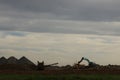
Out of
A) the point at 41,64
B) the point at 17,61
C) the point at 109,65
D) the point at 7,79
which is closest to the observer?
the point at 7,79

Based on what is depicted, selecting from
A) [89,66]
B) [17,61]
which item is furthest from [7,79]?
[17,61]

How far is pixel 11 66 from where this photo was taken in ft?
216

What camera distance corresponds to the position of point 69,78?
40938mm

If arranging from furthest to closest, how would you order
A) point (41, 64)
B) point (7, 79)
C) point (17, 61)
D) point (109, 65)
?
point (17, 61)
point (109, 65)
point (41, 64)
point (7, 79)

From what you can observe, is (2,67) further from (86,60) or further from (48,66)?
(86,60)

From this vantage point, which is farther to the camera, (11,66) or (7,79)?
(11,66)

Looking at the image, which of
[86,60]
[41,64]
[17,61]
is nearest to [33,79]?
[41,64]

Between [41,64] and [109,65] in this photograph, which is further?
[109,65]

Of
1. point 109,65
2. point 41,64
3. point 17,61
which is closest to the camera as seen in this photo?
point 41,64

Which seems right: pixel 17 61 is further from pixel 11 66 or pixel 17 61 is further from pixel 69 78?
pixel 69 78

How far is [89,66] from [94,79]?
1045 inches

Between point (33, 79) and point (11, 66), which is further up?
point (11, 66)

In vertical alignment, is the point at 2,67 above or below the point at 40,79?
above

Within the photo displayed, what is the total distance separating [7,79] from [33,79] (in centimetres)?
245
